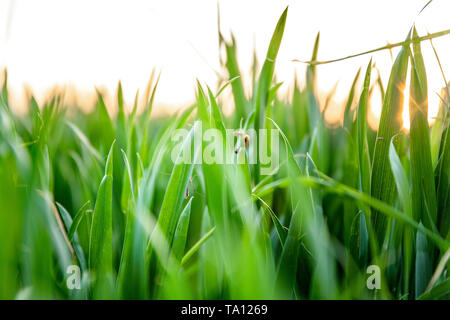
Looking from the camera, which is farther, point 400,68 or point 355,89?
point 355,89

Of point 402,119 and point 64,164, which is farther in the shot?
point 64,164

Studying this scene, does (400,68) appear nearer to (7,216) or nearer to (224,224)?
(224,224)

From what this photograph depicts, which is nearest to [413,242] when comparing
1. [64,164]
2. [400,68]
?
→ [400,68]

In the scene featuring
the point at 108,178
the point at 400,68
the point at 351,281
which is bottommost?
the point at 351,281

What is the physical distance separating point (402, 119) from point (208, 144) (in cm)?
21

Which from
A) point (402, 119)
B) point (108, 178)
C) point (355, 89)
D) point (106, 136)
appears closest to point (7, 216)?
point (108, 178)

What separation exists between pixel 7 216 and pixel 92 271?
96 mm

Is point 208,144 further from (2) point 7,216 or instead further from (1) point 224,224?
(2) point 7,216

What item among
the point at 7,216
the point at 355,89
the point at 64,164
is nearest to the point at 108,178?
the point at 7,216

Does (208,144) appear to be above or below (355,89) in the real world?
below

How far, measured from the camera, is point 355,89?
0.54 meters

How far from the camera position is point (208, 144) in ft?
1.08

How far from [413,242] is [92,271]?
1.09ft

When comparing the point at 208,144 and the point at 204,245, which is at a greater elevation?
the point at 208,144
